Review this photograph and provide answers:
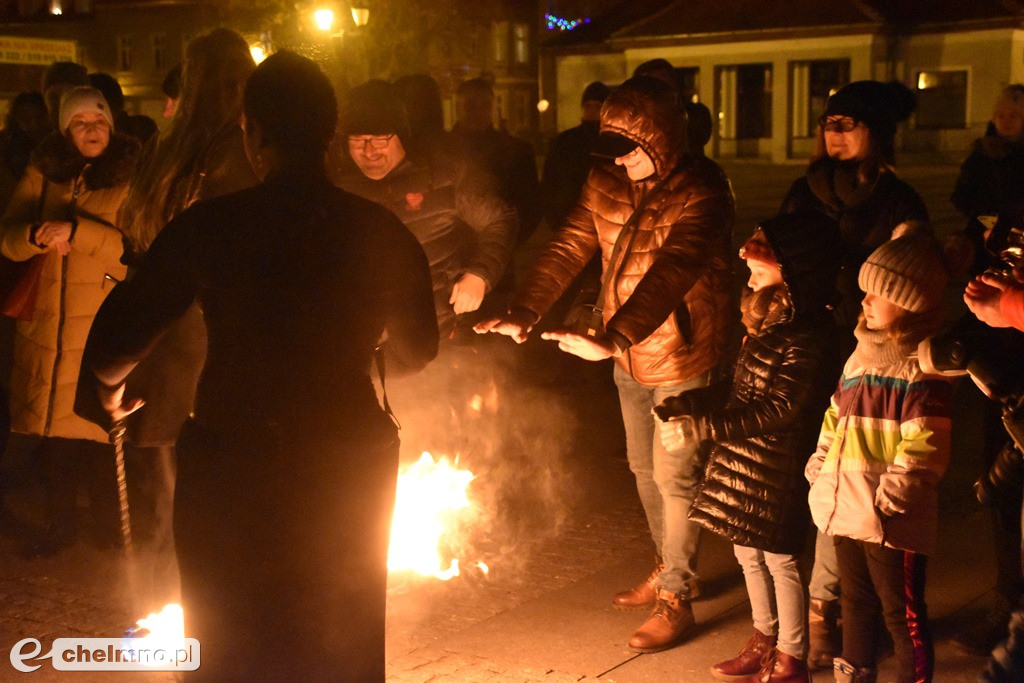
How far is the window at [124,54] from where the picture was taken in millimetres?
61469

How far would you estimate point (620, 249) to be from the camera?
16.8 feet

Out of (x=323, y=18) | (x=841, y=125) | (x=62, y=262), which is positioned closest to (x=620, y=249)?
(x=841, y=125)

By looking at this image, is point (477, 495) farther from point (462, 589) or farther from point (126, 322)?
point (126, 322)

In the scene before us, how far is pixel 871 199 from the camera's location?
5.60 m

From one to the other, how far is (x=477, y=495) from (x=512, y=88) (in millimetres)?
56116

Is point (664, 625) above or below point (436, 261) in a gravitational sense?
below

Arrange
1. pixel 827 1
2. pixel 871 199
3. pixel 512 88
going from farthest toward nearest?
pixel 512 88
pixel 827 1
pixel 871 199

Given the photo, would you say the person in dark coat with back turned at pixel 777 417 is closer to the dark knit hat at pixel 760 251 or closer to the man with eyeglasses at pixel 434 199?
the dark knit hat at pixel 760 251

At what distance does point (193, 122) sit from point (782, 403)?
92.8 inches

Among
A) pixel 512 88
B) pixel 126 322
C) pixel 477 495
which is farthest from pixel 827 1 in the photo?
pixel 126 322

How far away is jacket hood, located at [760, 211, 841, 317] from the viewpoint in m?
4.66

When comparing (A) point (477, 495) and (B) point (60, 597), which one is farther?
(A) point (477, 495)

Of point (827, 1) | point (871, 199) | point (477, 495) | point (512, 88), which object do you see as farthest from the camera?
point (512, 88)

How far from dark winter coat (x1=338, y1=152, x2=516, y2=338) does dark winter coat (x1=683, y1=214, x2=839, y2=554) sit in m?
1.49
